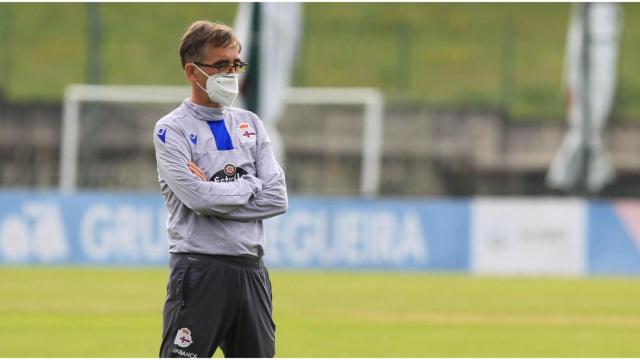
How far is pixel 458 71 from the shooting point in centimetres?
3662

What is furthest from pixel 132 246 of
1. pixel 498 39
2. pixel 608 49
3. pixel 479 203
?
pixel 498 39

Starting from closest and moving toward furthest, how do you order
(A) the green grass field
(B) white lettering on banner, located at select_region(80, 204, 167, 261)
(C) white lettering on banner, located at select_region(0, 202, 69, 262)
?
(A) the green grass field
(C) white lettering on banner, located at select_region(0, 202, 69, 262)
(B) white lettering on banner, located at select_region(80, 204, 167, 261)

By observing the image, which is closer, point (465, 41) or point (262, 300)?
point (262, 300)

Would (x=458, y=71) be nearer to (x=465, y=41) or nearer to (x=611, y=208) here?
(x=465, y=41)

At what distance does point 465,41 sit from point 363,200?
16.2 m

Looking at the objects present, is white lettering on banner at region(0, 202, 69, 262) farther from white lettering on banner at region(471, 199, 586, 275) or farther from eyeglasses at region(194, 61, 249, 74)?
eyeglasses at region(194, 61, 249, 74)

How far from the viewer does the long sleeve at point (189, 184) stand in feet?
16.7

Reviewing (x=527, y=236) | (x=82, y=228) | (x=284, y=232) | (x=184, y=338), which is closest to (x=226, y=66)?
(x=184, y=338)

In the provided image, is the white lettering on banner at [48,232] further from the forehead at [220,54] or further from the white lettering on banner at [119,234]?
the forehead at [220,54]

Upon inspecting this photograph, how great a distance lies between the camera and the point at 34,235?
2231 centimetres

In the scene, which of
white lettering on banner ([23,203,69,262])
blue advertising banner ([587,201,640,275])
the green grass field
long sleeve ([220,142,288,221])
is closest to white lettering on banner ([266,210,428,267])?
A: the green grass field

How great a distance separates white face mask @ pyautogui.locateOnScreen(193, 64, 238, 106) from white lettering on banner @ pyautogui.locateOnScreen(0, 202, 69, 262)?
1769 centimetres

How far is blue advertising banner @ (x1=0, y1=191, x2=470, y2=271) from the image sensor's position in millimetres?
22359

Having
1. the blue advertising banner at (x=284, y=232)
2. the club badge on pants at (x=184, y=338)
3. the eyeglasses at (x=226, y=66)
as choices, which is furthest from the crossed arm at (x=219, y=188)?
the blue advertising banner at (x=284, y=232)
